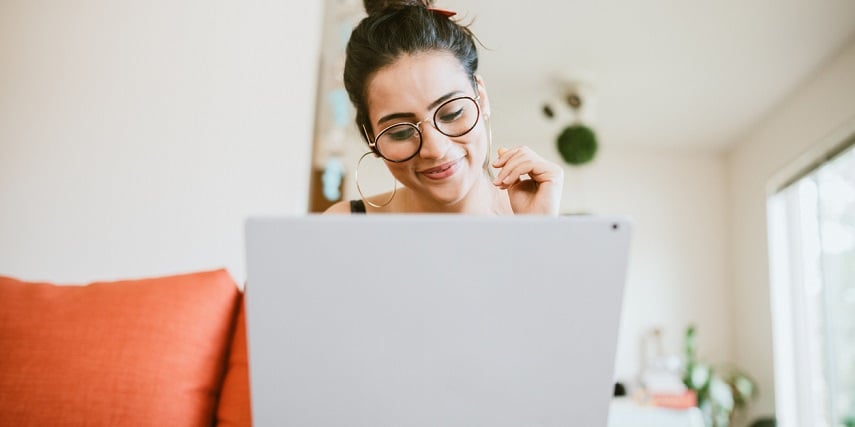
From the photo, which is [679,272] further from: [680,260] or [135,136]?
[135,136]

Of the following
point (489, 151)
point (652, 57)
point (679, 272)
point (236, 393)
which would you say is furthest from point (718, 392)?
point (236, 393)

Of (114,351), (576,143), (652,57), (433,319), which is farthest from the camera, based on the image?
(652,57)

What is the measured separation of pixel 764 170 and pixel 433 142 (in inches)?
139

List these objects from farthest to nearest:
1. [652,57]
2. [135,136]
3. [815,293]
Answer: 1. [815,293]
2. [652,57]
3. [135,136]

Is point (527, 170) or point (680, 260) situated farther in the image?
point (680, 260)

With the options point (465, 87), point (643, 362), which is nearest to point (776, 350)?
point (643, 362)

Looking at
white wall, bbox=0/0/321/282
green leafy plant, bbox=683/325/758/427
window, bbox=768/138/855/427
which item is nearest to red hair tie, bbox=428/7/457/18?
white wall, bbox=0/0/321/282

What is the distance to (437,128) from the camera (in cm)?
106

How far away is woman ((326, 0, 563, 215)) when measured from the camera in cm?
107

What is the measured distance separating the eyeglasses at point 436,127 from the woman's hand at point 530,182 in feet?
0.41

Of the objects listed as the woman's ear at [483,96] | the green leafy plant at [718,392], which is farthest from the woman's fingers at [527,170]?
the green leafy plant at [718,392]

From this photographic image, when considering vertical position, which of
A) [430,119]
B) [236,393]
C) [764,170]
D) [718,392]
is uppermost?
[764,170]

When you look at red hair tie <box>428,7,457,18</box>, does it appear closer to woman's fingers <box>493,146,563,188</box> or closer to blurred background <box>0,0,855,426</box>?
blurred background <box>0,0,855,426</box>

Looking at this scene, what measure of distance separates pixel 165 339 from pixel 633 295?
439 cm
